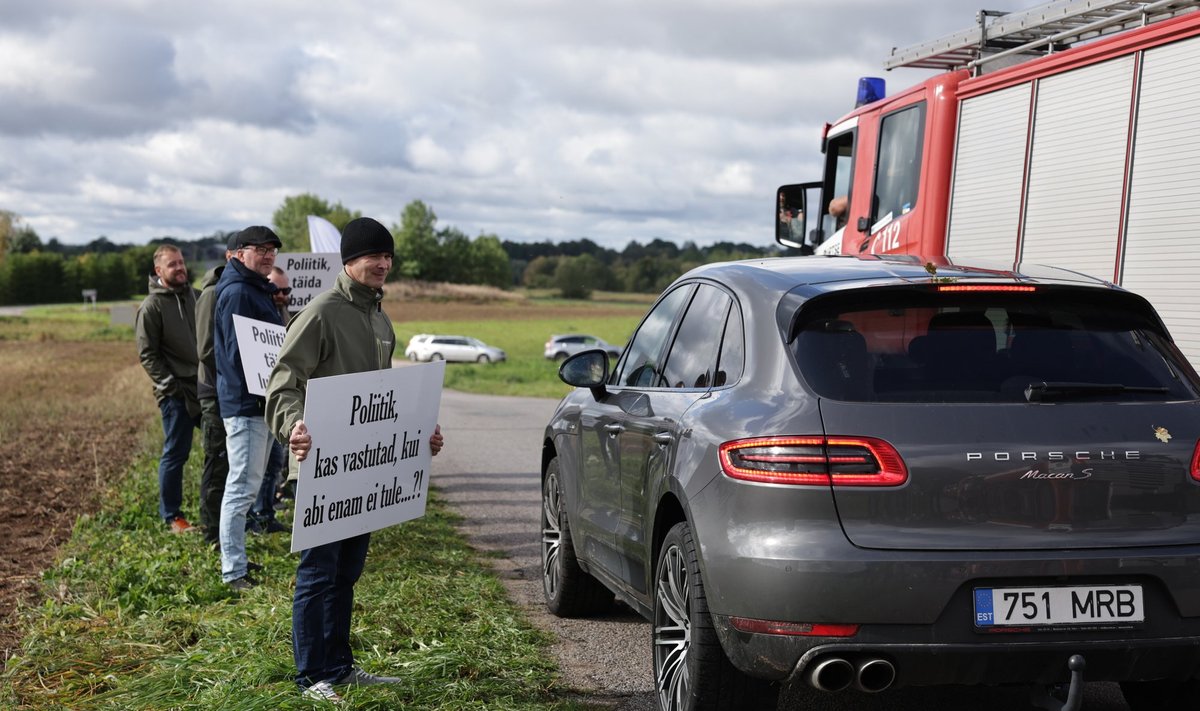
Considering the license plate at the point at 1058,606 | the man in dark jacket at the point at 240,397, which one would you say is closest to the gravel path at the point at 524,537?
the man in dark jacket at the point at 240,397

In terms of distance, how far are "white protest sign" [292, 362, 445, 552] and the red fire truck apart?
7.65 feet

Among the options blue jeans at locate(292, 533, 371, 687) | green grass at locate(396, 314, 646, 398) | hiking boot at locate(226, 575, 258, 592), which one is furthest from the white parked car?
blue jeans at locate(292, 533, 371, 687)

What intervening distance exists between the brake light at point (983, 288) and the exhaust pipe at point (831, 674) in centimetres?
127

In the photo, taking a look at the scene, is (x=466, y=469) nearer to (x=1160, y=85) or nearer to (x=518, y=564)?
(x=518, y=564)

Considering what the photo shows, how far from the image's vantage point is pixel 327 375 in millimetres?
5238

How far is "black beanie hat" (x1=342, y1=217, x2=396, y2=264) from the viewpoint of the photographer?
5156mm

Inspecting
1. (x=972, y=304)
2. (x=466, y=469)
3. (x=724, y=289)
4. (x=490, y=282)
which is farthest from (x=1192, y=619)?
(x=490, y=282)

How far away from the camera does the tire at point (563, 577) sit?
6660mm

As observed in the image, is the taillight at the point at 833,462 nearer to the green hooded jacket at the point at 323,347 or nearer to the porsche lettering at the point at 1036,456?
the porsche lettering at the point at 1036,456

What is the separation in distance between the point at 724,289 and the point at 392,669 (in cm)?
207

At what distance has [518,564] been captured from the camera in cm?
827

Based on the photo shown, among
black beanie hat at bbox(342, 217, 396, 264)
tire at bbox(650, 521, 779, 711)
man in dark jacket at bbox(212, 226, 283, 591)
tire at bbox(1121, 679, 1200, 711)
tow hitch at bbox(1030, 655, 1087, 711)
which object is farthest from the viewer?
man in dark jacket at bbox(212, 226, 283, 591)

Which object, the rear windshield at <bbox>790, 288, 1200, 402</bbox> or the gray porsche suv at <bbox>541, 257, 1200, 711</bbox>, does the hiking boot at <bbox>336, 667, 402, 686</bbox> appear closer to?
the gray porsche suv at <bbox>541, 257, 1200, 711</bbox>

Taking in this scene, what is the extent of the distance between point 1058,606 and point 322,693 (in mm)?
2657
